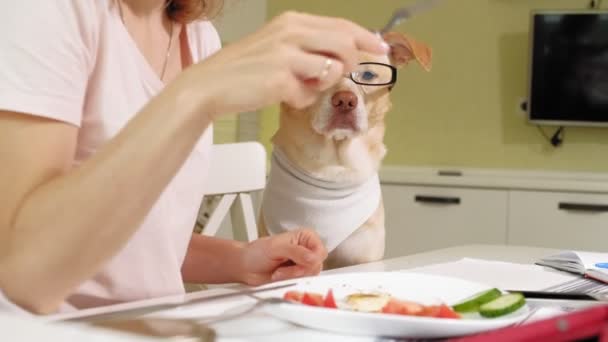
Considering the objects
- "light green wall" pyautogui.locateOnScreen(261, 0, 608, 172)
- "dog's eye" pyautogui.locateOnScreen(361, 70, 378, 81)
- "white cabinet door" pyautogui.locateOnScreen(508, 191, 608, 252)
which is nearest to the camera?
"dog's eye" pyautogui.locateOnScreen(361, 70, 378, 81)

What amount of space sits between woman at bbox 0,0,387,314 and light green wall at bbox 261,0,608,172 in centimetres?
273

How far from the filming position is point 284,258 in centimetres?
101

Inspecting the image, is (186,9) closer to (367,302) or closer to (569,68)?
(367,302)

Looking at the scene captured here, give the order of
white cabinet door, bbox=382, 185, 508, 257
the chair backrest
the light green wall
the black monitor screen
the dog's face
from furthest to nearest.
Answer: the light green wall
the black monitor screen
white cabinet door, bbox=382, 185, 508, 257
the dog's face
the chair backrest

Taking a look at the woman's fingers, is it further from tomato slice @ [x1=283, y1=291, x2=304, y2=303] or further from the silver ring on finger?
tomato slice @ [x1=283, y1=291, x2=304, y2=303]

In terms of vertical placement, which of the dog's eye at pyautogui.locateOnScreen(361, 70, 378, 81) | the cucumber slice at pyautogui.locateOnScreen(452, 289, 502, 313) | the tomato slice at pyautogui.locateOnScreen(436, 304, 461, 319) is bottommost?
the cucumber slice at pyautogui.locateOnScreen(452, 289, 502, 313)

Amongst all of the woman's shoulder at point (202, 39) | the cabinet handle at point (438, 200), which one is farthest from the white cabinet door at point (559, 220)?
the woman's shoulder at point (202, 39)

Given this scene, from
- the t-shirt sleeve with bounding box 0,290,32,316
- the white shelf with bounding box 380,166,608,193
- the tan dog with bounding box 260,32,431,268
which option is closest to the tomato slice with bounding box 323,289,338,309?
the t-shirt sleeve with bounding box 0,290,32,316

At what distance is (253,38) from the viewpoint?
0.63m

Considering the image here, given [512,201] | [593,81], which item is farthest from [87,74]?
[593,81]

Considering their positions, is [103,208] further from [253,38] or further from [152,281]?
[152,281]

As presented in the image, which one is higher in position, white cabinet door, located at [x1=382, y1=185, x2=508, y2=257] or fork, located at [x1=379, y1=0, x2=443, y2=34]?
fork, located at [x1=379, y1=0, x2=443, y2=34]

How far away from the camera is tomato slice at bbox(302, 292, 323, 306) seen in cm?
70

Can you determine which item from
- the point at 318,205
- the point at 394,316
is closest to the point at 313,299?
the point at 394,316
